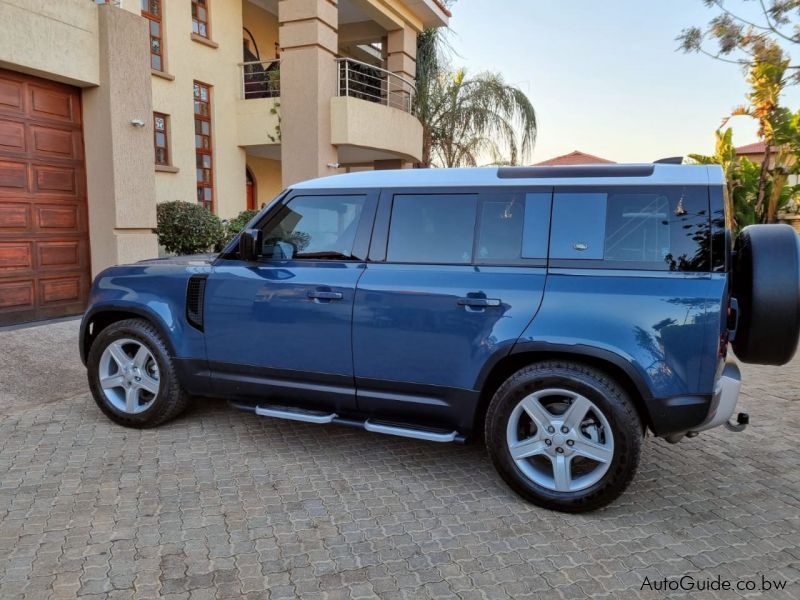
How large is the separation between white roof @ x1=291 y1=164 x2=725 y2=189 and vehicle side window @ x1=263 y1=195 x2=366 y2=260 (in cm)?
13

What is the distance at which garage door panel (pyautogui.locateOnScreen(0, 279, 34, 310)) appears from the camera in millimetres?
7137

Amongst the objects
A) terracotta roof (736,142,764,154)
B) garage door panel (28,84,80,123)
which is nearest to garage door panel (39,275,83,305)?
garage door panel (28,84,80,123)

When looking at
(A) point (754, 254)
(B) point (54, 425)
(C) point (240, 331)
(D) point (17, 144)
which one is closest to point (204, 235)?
(D) point (17, 144)

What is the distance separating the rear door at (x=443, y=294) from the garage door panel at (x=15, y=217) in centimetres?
568

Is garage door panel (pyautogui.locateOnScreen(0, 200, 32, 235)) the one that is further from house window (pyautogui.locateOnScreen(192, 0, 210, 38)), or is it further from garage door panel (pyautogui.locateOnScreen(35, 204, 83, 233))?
house window (pyautogui.locateOnScreen(192, 0, 210, 38))

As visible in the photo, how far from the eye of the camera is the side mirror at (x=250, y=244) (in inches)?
159

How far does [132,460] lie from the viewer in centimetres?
397

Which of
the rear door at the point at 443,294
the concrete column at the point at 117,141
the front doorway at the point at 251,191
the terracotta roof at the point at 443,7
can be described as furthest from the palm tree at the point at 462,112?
the rear door at the point at 443,294

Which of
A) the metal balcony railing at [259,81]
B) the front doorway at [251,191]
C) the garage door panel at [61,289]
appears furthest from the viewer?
the front doorway at [251,191]

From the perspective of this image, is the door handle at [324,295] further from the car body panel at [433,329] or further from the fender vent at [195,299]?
the fender vent at [195,299]

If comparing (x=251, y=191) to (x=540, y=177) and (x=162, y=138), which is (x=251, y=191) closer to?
(x=162, y=138)

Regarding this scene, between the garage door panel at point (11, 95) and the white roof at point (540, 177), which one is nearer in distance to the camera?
the white roof at point (540, 177)

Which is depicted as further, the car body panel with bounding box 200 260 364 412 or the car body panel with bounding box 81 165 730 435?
the car body panel with bounding box 200 260 364 412

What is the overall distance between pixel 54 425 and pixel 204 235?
22.5ft
